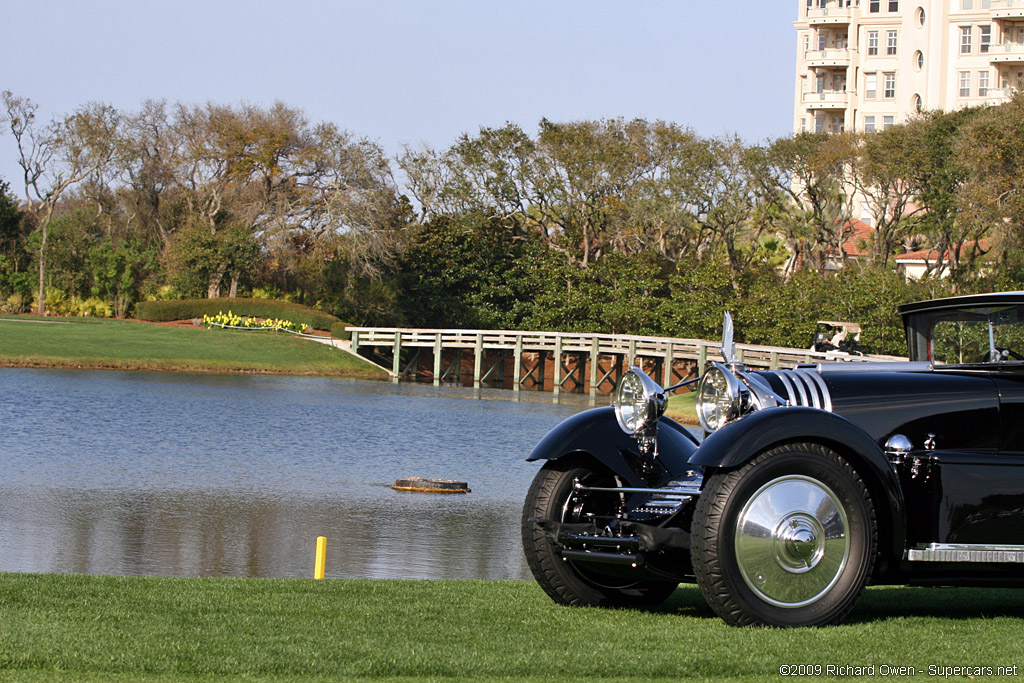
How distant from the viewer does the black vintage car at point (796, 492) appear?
5527 millimetres

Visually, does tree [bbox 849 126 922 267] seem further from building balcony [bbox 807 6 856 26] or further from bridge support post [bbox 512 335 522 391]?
building balcony [bbox 807 6 856 26]

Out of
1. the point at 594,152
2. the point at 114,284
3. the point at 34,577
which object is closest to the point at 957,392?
the point at 34,577

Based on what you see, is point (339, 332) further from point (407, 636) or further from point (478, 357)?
point (407, 636)

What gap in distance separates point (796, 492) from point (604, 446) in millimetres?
1286

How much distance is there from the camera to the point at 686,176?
4969 centimetres

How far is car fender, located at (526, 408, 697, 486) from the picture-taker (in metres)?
6.48

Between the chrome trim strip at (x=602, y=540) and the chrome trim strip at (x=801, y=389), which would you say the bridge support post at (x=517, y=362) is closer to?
→ the chrome trim strip at (x=602, y=540)

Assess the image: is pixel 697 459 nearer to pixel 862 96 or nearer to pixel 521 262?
pixel 521 262

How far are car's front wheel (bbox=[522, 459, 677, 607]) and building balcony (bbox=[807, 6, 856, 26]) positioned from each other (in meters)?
77.6

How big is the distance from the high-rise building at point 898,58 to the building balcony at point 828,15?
0.07 metres

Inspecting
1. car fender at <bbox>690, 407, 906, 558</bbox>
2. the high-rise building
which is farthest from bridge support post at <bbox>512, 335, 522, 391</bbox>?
car fender at <bbox>690, 407, 906, 558</bbox>

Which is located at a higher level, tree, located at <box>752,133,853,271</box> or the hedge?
tree, located at <box>752,133,853,271</box>

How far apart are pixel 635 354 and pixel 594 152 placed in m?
10.1

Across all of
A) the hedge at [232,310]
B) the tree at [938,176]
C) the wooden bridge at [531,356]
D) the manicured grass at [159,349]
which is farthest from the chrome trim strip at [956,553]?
the hedge at [232,310]
